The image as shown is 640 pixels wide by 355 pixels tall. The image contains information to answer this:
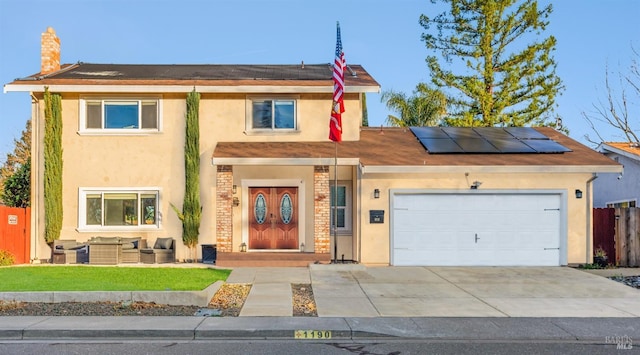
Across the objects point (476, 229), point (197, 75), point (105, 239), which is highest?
point (197, 75)

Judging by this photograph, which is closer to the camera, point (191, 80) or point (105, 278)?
point (105, 278)

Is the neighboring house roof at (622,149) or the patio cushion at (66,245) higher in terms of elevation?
the neighboring house roof at (622,149)

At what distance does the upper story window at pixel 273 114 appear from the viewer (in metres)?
17.6

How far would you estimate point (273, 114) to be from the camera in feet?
57.7

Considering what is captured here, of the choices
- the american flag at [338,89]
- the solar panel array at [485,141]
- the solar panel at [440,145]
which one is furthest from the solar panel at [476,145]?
the american flag at [338,89]

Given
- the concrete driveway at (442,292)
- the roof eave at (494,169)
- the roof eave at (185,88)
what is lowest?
the concrete driveway at (442,292)

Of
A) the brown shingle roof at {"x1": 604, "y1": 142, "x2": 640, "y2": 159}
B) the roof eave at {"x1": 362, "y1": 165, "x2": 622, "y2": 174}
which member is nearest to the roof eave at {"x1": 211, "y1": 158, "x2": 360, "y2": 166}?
the roof eave at {"x1": 362, "y1": 165, "x2": 622, "y2": 174}

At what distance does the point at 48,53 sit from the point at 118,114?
12.1 ft

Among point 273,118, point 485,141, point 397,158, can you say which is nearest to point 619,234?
point 485,141

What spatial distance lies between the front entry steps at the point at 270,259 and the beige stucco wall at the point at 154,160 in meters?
1.36

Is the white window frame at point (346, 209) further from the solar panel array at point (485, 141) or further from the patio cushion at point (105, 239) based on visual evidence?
the patio cushion at point (105, 239)

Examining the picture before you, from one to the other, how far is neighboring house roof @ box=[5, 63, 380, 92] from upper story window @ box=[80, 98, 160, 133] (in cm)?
62

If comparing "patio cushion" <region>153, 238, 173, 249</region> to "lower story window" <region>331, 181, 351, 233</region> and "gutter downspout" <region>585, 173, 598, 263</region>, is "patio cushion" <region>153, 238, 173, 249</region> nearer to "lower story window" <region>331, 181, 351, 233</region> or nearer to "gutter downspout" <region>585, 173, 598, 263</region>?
"lower story window" <region>331, 181, 351, 233</region>

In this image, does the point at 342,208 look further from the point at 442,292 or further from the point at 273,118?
the point at 442,292
